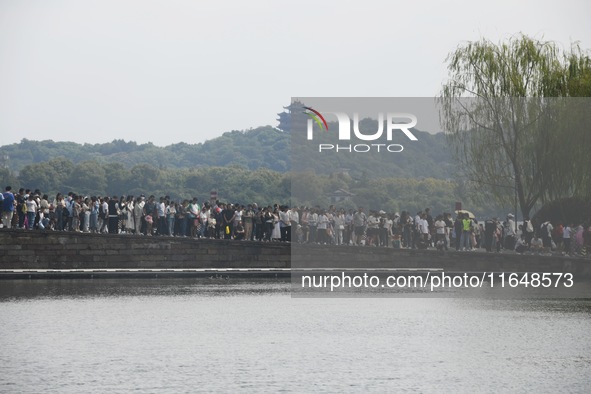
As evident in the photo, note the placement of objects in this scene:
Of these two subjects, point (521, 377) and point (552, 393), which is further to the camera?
point (521, 377)

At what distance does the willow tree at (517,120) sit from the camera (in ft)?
140

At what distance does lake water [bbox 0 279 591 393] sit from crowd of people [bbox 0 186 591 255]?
12.9m

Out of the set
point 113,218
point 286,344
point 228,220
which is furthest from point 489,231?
point 286,344

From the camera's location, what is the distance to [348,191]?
75000 millimetres

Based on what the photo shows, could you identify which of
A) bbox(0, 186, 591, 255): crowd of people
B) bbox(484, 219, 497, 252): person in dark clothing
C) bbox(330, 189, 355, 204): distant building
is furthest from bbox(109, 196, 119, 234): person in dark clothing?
bbox(330, 189, 355, 204): distant building

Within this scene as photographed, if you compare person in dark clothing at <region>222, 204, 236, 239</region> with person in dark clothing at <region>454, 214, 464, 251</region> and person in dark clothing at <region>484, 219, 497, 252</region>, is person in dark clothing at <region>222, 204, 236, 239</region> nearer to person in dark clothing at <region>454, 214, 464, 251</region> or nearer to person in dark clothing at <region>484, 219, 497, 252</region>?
person in dark clothing at <region>454, 214, 464, 251</region>

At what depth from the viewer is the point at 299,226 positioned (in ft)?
135

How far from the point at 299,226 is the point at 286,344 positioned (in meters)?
25.2

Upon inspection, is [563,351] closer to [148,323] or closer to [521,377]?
[521,377]

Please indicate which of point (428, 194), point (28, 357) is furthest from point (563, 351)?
point (428, 194)

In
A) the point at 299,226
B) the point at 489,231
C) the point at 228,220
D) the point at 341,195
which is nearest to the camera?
the point at 228,220

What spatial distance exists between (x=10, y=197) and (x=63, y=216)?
8.23ft

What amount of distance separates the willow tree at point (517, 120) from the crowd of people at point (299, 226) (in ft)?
6.67

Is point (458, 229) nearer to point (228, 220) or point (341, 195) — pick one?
point (228, 220)
